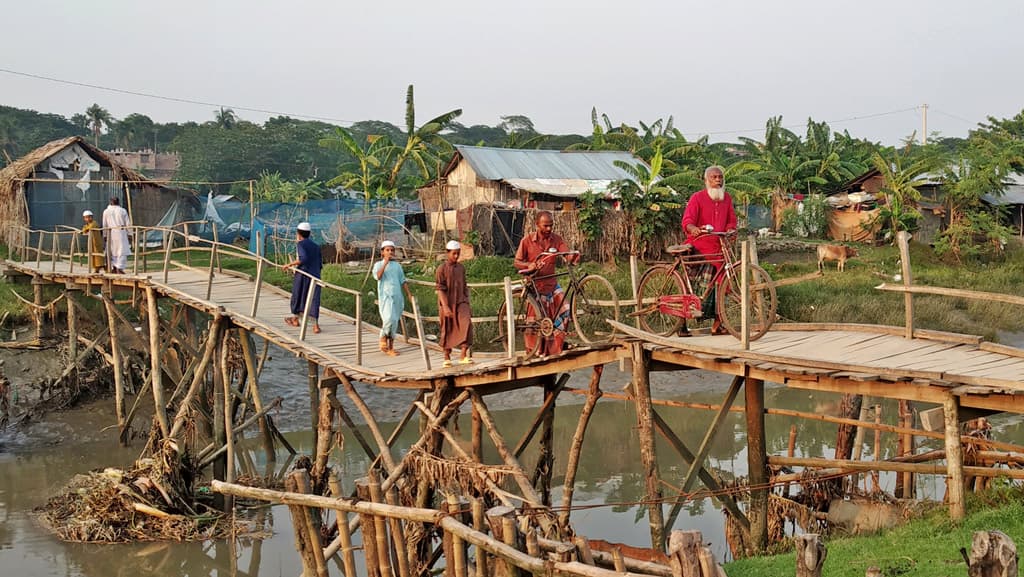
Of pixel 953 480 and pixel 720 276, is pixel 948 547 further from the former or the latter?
pixel 720 276

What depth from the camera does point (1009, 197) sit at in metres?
31.8

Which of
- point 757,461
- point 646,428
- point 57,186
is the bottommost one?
point 757,461

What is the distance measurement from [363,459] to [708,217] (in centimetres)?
851

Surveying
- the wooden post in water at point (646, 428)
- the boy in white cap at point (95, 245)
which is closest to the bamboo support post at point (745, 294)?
the wooden post in water at point (646, 428)

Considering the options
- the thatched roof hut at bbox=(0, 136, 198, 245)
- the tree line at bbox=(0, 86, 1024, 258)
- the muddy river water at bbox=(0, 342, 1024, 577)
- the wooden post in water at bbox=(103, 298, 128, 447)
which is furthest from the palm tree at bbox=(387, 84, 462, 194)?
the wooden post in water at bbox=(103, 298, 128, 447)

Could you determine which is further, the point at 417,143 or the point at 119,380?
the point at 417,143

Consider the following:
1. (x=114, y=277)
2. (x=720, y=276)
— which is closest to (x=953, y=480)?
(x=720, y=276)

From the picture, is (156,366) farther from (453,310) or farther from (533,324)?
(533,324)

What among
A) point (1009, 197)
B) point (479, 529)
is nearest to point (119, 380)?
point (479, 529)

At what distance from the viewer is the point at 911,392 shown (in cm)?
679

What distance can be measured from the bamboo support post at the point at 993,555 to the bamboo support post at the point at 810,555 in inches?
28.1

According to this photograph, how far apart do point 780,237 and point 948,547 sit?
25.4 m

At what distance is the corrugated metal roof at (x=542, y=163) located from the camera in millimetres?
28844

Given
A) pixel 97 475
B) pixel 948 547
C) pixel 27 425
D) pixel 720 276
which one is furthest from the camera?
pixel 27 425
